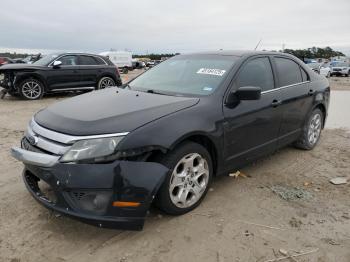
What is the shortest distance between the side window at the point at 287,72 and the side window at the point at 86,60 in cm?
855

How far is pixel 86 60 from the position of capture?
1239 centimetres

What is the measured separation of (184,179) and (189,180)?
3.2 inches

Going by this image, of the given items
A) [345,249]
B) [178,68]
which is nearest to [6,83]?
[178,68]

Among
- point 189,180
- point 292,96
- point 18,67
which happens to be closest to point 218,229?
point 189,180

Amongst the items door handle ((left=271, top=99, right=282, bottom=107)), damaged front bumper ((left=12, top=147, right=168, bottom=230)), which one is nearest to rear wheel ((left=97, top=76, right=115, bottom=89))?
door handle ((left=271, top=99, right=282, bottom=107))

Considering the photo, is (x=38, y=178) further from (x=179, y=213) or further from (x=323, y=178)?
(x=323, y=178)

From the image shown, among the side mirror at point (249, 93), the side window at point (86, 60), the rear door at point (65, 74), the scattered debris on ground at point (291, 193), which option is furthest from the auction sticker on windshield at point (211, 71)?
the side window at point (86, 60)

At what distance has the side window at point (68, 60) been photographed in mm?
11818

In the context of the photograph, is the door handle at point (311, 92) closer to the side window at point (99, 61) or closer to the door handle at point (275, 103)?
the door handle at point (275, 103)

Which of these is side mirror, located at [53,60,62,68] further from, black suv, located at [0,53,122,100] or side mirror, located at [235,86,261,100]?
side mirror, located at [235,86,261,100]

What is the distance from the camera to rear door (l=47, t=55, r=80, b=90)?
452 inches

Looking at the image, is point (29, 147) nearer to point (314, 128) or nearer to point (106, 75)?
point (314, 128)

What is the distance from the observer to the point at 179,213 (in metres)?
3.47

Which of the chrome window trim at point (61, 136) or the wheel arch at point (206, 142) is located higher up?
the chrome window trim at point (61, 136)
